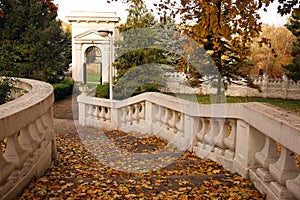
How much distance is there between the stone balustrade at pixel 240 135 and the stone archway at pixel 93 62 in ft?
68.8

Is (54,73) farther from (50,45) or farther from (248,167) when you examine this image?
(248,167)

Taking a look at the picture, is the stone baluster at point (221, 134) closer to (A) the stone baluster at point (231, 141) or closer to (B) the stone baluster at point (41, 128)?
(A) the stone baluster at point (231, 141)

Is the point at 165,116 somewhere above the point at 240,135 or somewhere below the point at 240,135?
below

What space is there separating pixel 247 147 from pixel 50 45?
23.3 m

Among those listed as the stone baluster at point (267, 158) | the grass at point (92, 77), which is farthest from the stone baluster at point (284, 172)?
the grass at point (92, 77)

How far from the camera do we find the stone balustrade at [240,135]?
115 inches

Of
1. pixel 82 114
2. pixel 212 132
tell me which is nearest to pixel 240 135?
pixel 212 132

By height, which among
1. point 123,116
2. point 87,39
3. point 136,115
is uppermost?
point 87,39

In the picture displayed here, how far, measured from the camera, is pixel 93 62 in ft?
98.6

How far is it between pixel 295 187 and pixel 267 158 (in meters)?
0.68

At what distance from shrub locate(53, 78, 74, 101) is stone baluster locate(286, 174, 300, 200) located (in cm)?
1953

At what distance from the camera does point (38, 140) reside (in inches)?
156

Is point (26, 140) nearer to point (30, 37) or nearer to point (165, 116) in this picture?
point (165, 116)

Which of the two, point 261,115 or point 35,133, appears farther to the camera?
point 35,133
